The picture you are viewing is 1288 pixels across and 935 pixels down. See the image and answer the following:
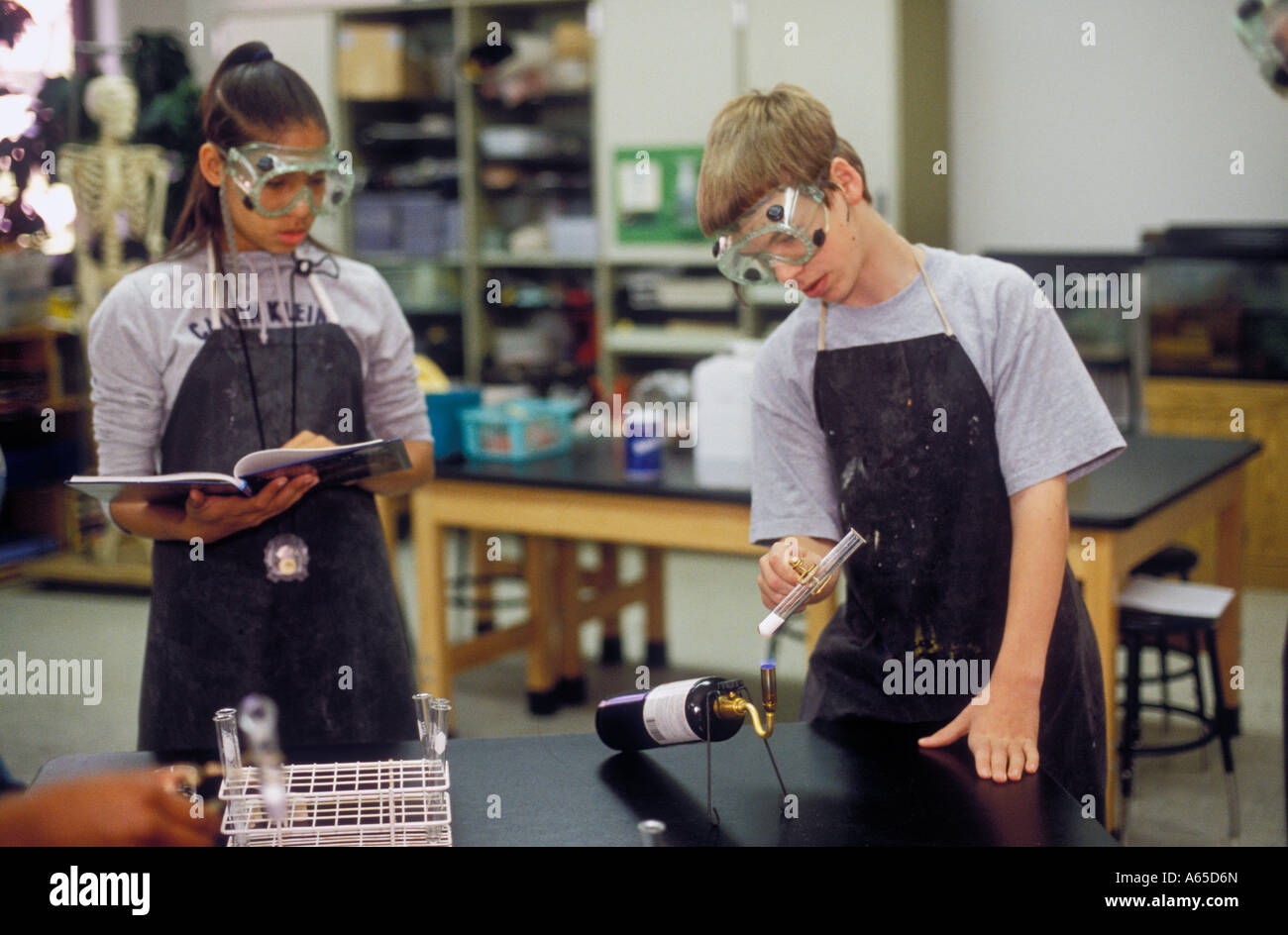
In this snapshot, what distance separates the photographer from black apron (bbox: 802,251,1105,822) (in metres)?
1.83

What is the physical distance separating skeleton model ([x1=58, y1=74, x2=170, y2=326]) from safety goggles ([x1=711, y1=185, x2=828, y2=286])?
4.25 meters

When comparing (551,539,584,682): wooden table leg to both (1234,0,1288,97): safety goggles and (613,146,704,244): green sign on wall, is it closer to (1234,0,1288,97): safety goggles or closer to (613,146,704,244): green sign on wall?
(613,146,704,244): green sign on wall

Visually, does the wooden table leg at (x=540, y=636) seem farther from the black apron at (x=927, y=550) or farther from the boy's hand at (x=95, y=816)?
the boy's hand at (x=95, y=816)

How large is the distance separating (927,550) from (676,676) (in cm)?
285

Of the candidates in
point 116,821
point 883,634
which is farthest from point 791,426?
point 116,821

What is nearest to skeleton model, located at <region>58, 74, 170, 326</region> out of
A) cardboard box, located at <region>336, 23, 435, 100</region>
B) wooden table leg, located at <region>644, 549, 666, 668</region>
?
cardboard box, located at <region>336, 23, 435, 100</region>

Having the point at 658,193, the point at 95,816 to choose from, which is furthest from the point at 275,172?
the point at 658,193

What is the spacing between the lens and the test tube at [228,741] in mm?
1473

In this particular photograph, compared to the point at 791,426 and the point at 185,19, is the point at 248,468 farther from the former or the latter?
the point at 185,19

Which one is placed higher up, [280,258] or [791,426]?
[280,258]

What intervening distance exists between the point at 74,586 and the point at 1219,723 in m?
4.62

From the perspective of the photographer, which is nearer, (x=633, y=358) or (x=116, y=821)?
(x=116, y=821)

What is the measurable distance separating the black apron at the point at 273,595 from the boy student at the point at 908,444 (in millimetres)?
662

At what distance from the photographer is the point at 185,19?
6.79m
